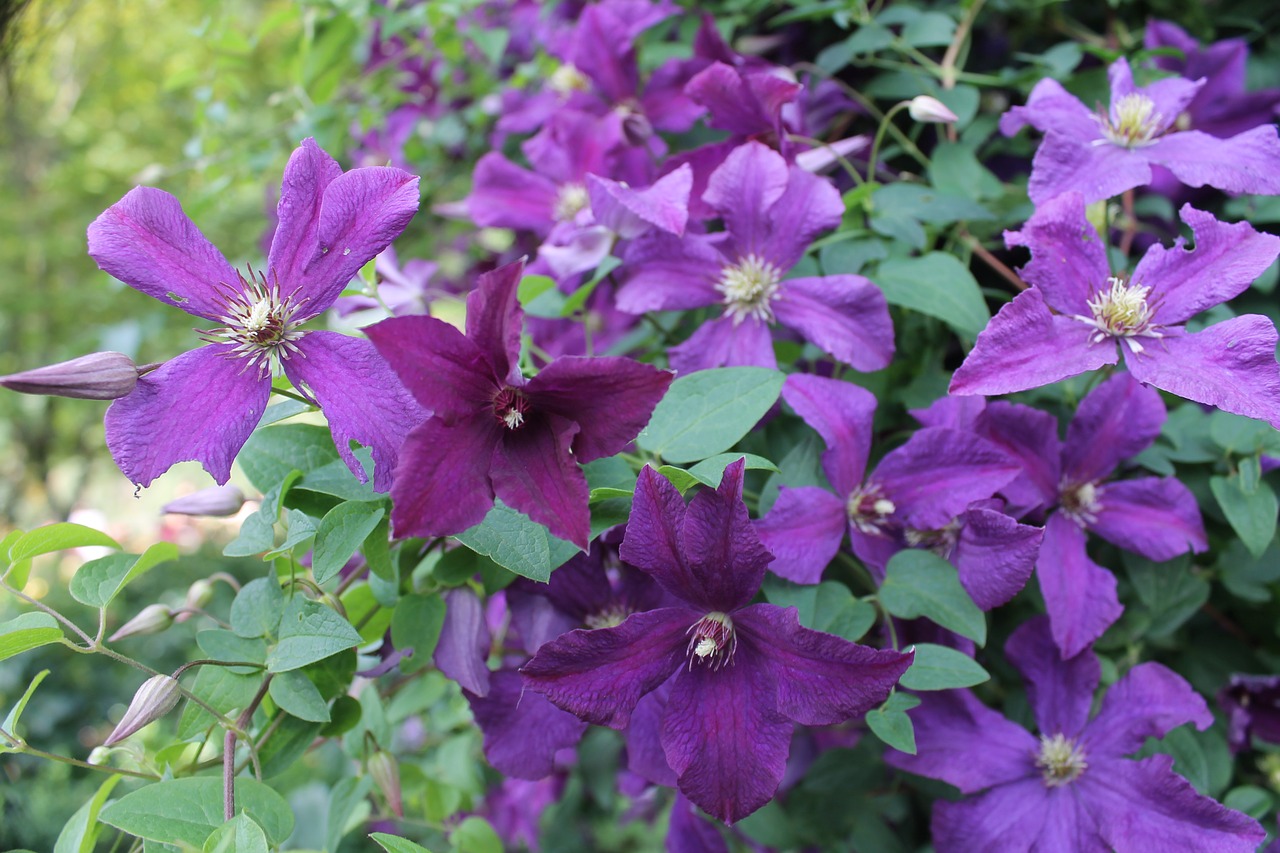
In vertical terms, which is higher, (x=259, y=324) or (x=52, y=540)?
(x=259, y=324)

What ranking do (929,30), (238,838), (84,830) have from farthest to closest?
1. (929,30)
2. (84,830)
3. (238,838)

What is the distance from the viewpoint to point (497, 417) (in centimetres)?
54

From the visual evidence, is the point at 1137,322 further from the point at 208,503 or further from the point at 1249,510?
the point at 208,503

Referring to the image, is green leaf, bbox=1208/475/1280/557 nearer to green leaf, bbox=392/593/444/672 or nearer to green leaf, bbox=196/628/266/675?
green leaf, bbox=392/593/444/672

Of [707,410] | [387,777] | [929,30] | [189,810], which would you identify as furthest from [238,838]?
[929,30]

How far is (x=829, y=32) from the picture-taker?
1155 mm

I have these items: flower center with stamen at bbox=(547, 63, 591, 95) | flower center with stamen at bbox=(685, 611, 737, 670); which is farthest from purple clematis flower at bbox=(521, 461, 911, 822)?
flower center with stamen at bbox=(547, 63, 591, 95)

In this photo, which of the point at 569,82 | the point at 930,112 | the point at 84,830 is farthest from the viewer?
the point at 569,82

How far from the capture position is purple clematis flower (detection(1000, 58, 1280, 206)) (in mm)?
697

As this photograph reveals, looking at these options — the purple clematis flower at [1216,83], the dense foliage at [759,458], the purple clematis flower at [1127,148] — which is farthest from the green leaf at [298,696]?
the purple clematis flower at [1216,83]

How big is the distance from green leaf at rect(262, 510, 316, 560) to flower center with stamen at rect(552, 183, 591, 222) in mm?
507

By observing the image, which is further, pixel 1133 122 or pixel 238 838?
pixel 1133 122

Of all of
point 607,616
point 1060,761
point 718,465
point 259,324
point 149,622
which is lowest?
point 1060,761

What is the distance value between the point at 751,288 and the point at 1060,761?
1.61 ft
